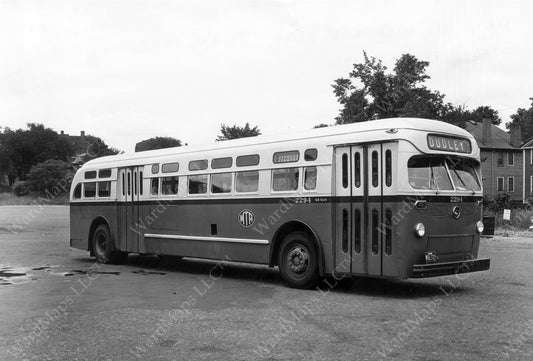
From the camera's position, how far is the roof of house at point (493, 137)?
6256 centimetres

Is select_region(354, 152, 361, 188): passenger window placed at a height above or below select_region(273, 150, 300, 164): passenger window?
below

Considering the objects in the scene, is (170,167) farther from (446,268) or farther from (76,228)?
(446,268)

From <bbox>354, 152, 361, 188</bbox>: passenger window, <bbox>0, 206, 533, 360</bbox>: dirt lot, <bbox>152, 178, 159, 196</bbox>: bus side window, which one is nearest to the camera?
<bbox>0, 206, 533, 360</bbox>: dirt lot

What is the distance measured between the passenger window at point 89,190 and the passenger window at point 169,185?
3.32m

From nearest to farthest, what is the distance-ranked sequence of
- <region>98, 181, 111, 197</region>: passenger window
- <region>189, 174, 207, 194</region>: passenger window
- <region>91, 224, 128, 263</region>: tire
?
1. <region>189, 174, 207, 194</region>: passenger window
2. <region>91, 224, 128, 263</region>: tire
3. <region>98, 181, 111, 197</region>: passenger window

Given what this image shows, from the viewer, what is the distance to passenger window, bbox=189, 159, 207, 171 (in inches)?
511

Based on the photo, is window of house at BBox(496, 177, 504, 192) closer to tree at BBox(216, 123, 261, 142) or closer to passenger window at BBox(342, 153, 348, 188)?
tree at BBox(216, 123, 261, 142)

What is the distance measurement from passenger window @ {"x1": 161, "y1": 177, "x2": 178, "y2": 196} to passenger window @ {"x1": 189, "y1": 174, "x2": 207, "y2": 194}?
596 mm

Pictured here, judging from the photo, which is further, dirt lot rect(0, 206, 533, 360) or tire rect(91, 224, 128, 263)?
tire rect(91, 224, 128, 263)

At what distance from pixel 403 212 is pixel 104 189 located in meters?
9.32

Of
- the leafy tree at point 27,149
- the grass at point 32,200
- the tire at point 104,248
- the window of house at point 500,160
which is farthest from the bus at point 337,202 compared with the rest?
the leafy tree at point 27,149

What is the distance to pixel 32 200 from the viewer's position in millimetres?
84125

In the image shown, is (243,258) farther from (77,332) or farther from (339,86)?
(339,86)

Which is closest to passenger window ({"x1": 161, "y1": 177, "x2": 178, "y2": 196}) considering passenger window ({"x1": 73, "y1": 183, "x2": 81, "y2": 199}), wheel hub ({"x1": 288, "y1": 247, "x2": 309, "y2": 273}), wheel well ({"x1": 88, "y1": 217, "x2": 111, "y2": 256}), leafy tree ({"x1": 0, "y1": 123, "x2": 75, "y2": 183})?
wheel well ({"x1": 88, "y1": 217, "x2": 111, "y2": 256})
